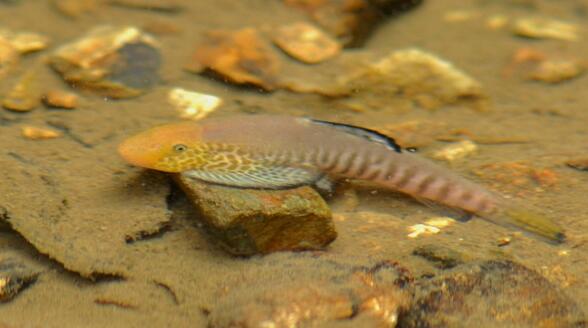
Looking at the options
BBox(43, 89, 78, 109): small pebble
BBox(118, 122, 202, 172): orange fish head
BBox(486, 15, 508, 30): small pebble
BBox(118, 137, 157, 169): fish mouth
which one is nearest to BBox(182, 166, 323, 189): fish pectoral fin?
BBox(118, 122, 202, 172): orange fish head

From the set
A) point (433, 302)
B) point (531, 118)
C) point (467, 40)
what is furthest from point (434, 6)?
point (433, 302)

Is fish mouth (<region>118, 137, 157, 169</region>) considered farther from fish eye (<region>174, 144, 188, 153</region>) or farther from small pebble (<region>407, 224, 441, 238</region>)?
small pebble (<region>407, 224, 441, 238</region>)

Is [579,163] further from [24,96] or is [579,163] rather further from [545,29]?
[24,96]

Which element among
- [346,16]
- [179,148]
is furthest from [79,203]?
[346,16]

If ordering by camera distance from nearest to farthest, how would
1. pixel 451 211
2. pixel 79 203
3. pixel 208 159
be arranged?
pixel 79 203 < pixel 208 159 < pixel 451 211

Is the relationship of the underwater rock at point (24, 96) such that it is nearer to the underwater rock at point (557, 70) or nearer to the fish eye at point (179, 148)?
the fish eye at point (179, 148)

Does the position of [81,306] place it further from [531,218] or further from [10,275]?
[531,218]

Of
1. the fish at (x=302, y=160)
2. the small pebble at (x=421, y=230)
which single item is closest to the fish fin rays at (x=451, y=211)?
the fish at (x=302, y=160)
